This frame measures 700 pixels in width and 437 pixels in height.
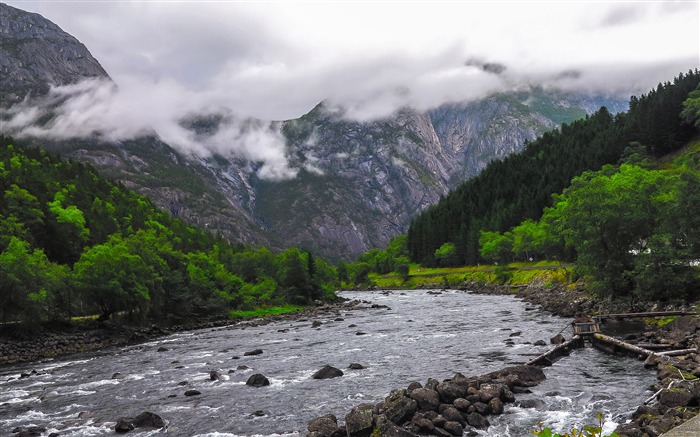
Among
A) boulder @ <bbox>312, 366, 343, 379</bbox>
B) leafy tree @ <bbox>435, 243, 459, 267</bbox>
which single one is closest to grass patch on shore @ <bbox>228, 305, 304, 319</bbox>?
boulder @ <bbox>312, 366, 343, 379</bbox>

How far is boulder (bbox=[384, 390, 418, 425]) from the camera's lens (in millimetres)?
24375

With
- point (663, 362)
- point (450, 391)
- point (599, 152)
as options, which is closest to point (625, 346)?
point (663, 362)

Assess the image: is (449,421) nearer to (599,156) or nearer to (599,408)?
(599,408)

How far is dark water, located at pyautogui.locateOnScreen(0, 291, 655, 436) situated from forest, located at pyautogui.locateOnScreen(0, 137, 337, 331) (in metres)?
15.7

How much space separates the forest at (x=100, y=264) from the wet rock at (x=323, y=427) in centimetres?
5741

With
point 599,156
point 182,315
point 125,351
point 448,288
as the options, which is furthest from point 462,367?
point 599,156

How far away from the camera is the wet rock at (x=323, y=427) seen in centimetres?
2341

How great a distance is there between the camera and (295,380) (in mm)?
38000

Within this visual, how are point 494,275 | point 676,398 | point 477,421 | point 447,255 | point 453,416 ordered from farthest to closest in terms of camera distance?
point 447,255, point 494,275, point 453,416, point 477,421, point 676,398

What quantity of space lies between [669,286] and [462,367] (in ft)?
108

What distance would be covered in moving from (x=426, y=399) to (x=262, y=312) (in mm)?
91692

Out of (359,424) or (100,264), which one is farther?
(100,264)

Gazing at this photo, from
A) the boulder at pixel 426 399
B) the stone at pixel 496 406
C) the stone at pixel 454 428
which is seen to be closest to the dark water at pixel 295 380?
the stone at pixel 496 406

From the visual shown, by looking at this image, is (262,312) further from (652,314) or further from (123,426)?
(123,426)
